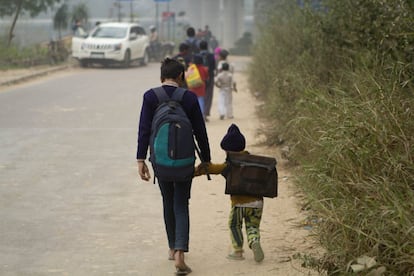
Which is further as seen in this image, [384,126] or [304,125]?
[304,125]

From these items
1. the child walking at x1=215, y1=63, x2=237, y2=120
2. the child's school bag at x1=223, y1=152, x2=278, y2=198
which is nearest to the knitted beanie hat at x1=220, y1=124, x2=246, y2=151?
the child's school bag at x1=223, y1=152, x2=278, y2=198

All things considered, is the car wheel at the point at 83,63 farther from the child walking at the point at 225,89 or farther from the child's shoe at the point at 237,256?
the child's shoe at the point at 237,256

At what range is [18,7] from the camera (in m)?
33.2

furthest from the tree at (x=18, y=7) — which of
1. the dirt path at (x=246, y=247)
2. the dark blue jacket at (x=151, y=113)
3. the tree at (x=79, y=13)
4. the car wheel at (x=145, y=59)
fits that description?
the dark blue jacket at (x=151, y=113)

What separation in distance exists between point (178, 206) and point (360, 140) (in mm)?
1483

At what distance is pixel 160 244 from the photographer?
297 inches

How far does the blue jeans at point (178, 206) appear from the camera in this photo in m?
6.60

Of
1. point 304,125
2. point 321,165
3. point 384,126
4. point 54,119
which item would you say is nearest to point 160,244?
point 321,165

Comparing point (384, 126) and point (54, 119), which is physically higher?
point (384, 126)

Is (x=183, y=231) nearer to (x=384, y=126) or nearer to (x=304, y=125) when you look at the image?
(x=384, y=126)

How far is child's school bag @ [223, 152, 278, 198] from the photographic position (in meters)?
6.75

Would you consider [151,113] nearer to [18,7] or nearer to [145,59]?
[18,7]

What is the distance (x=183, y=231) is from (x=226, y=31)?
2022 inches

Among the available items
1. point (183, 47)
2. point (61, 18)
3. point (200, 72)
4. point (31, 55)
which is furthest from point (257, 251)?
point (61, 18)
